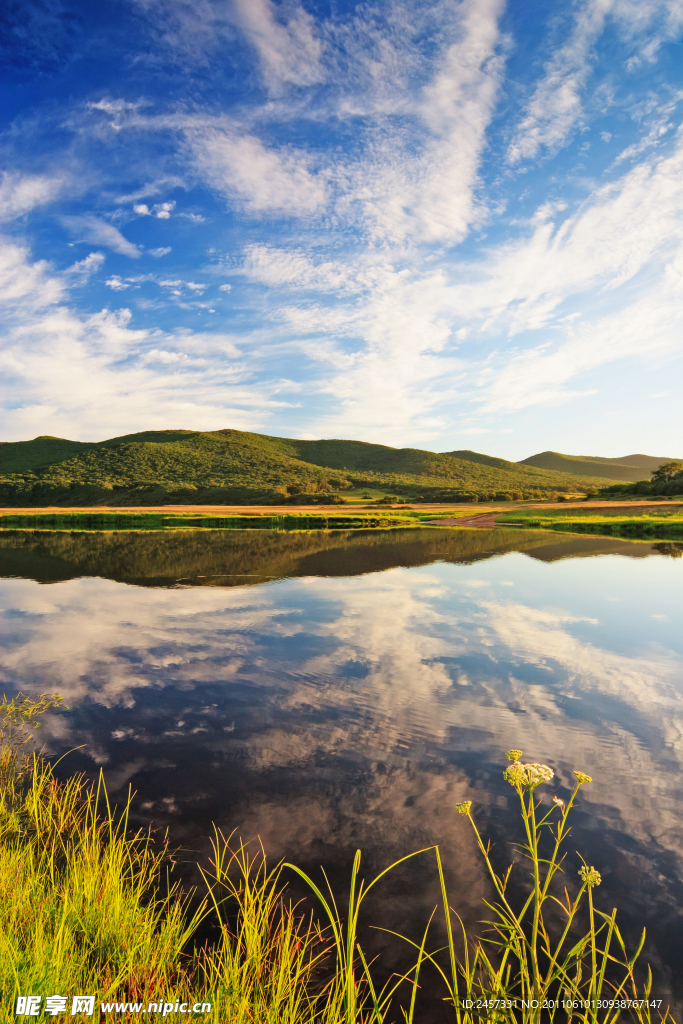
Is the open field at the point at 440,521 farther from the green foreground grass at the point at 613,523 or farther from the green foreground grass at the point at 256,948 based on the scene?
the green foreground grass at the point at 256,948

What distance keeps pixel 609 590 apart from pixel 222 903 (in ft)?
69.6

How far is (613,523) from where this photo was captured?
57.8 meters

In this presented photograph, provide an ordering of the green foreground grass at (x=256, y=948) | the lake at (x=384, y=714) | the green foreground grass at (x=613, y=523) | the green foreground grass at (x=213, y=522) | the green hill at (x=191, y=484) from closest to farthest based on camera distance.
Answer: the green foreground grass at (x=256, y=948) < the lake at (x=384, y=714) < the green foreground grass at (x=613, y=523) < the green foreground grass at (x=213, y=522) < the green hill at (x=191, y=484)

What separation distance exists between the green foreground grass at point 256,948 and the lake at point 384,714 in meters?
0.41

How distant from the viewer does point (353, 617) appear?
57.3 feet

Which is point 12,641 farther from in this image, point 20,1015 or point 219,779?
point 20,1015

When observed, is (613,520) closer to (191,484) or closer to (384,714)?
(384,714)

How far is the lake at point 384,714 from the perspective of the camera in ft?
20.2

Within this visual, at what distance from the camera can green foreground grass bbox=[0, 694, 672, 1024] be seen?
3.35 metres

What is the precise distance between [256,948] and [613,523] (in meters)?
62.9

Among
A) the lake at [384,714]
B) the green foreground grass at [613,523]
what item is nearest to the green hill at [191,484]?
the green foreground grass at [613,523]

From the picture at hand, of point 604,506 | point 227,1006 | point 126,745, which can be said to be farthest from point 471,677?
point 604,506

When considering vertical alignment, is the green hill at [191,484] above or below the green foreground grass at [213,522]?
above

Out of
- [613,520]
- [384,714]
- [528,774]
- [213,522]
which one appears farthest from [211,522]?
[528,774]
